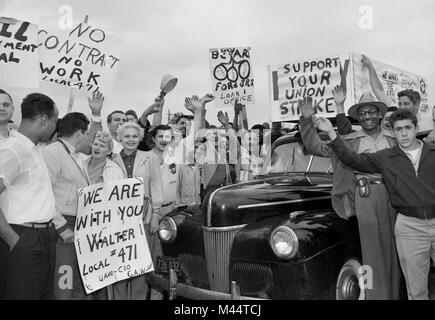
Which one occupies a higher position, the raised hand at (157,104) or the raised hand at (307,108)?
the raised hand at (157,104)

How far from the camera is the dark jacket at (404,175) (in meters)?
3.78

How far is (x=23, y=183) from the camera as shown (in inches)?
133

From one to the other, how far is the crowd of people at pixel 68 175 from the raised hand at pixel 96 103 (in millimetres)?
11

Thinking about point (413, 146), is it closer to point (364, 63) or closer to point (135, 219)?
point (135, 219)

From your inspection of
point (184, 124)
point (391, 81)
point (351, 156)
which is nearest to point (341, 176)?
point (351, 156)

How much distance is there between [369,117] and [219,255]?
76.8 inches

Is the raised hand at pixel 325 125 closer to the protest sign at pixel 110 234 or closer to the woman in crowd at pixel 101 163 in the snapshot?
the protest sign at pixel 110 234

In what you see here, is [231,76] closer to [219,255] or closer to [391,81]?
[391,81]

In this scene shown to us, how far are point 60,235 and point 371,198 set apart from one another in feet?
8.64

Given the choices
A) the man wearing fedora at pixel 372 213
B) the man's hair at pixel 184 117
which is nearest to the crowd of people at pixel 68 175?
the man's hair at pixel 184 117

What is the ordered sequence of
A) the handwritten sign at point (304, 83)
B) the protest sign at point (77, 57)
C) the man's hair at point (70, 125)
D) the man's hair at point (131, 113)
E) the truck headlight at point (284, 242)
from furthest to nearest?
the man's hair at point (131, 113) < the handwritten sign at point (304, 83) < the protest sign at point (77, 57) < the man's hair at point (70, 125) < the truck headlight at point (284, 242)

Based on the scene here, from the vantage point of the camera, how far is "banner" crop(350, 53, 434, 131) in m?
6.97

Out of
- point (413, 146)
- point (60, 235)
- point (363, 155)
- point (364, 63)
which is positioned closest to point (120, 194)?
point (60, 235)

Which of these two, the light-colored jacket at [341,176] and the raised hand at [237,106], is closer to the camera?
the light-colored jacket at [341,176]
